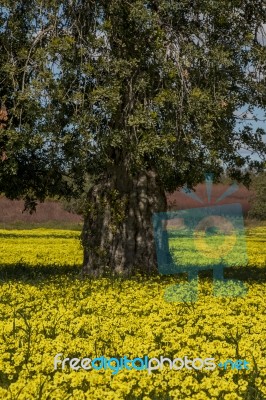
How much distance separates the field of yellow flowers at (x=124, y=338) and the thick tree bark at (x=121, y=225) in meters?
2.14

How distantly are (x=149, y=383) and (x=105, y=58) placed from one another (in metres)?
11.8

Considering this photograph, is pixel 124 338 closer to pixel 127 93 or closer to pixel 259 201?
pixel 127 93

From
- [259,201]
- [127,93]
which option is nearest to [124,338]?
[127,93]

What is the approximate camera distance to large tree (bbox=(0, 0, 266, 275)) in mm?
17891

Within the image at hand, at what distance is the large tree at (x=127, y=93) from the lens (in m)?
17.9

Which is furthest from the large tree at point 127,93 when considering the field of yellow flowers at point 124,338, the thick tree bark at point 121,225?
the field of yellow flowers at point 124,338

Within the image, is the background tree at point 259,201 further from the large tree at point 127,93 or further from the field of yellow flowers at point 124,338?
the field of yellow flowers at point 124,338


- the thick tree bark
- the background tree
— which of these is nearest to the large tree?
the thick tree bark

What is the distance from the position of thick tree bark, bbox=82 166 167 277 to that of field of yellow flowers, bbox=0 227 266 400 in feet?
7.01

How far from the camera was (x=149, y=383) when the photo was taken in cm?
811

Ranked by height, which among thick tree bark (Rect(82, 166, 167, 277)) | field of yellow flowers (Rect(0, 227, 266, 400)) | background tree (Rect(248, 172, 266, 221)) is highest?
background tree (Rect(248, 172, 266, 221))

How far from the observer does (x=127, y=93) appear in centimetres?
1950

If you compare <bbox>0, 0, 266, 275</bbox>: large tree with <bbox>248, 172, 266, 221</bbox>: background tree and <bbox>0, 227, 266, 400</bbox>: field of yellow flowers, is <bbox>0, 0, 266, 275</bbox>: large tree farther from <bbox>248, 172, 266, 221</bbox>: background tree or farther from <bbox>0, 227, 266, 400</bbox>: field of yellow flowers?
<bbox>248, 172, 266, 221</bbox>: background tree

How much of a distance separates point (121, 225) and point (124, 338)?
1028 cm
